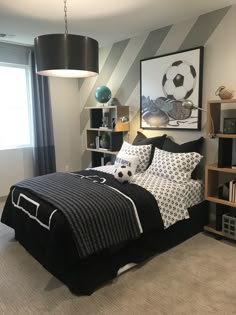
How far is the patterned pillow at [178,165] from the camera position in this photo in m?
2.93

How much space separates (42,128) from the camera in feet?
14.8

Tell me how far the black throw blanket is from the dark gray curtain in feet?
6.07

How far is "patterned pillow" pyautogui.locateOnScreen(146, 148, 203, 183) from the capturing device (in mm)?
2932

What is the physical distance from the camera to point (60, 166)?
16.3ft

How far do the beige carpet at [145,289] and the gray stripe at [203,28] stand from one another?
2407 mm

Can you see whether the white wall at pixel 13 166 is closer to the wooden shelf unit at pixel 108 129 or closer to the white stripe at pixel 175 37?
the wooden shelf unit at pixel 108 129

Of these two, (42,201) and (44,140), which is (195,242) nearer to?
(42,201)

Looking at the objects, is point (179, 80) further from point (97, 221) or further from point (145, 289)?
point (145, 289)

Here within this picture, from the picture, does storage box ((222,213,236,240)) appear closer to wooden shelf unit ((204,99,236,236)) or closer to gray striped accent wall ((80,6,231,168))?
wooden shelf unit ((204,99,236,236))

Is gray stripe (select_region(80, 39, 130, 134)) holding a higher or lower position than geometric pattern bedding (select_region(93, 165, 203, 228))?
higher

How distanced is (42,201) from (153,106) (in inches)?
84.9

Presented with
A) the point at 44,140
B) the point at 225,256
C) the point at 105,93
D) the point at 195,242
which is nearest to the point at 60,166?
the point at 44,140

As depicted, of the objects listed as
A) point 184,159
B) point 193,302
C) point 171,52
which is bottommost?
point 193,302

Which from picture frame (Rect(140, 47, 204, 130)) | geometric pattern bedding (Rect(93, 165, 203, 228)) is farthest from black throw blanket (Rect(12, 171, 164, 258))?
picture frame (Rect(140, 47, 204, 130))
